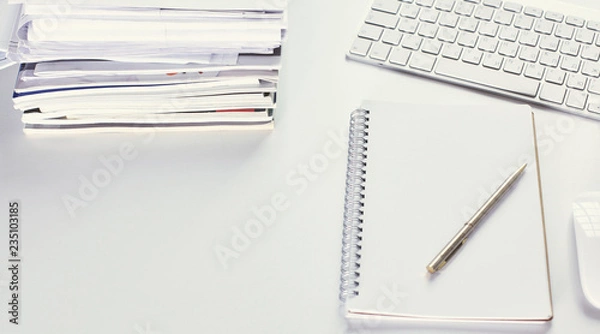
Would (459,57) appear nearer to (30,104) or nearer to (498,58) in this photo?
(498,58)

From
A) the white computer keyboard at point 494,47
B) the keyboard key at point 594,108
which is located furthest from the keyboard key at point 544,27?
the keyboard key at point 594,108

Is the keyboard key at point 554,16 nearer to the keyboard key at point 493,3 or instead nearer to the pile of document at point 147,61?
the keyboard key at point 493,3

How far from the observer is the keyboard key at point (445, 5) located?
844 mm

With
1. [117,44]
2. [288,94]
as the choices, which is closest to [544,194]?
[288,94]

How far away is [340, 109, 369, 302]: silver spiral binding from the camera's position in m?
0.64

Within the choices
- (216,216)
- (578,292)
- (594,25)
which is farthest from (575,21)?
(216,216)

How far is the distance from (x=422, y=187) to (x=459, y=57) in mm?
187

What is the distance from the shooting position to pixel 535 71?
786mm

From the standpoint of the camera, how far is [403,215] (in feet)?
2.22

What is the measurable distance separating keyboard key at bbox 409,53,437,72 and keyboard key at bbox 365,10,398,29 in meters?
0.05

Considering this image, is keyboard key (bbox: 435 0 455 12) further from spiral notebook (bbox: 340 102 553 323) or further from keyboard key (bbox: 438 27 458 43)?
spiral notebook (bbox: 340 102 553 323)

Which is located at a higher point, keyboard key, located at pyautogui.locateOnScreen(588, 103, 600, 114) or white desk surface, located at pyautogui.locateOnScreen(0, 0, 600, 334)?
keyboard key, located at pyautogui.locateOnScreen(588, 103, 600, 114)

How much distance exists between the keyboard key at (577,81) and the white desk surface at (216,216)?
4cm

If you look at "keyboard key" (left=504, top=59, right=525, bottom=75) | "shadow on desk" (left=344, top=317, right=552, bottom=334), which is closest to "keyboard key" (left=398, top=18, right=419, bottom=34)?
"keyboard key" (left=504, top=59, right=525, bottom=75)
